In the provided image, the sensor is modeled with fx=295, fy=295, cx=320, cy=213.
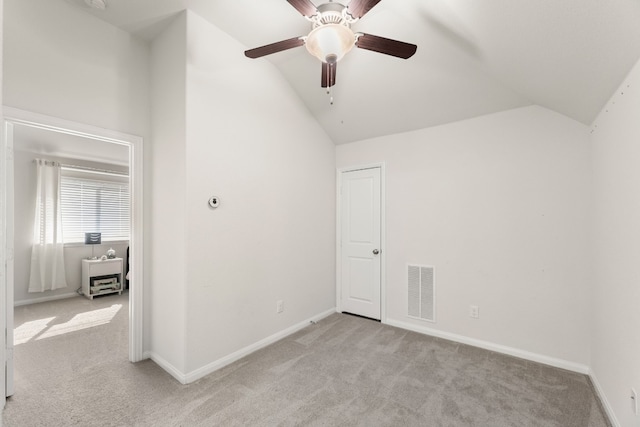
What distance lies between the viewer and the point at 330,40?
178 cm

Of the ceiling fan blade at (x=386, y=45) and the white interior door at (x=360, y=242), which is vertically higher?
the ceiling fan blade at (x=386, y=45)

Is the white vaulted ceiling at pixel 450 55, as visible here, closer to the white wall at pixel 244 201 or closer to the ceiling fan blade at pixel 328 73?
the white wall at pixel 244 201

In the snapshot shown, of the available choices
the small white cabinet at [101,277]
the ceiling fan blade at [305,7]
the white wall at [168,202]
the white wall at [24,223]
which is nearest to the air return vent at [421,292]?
the white wall at [168,202]

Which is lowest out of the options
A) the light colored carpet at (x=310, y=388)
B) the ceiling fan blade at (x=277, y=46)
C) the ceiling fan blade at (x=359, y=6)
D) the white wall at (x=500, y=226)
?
the light colored carpet at (x=310, y=388)

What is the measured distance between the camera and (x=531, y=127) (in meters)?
2.81

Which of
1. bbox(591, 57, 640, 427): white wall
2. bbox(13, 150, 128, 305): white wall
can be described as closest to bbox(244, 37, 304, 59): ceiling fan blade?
bbox(591, 57, 640, 427): white wall

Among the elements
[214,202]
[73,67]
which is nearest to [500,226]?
[214,202]

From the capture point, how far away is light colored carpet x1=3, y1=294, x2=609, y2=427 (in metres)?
2.01

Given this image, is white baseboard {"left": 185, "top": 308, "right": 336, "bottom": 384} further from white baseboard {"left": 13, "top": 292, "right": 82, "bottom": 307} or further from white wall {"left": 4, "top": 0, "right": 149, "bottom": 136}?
white baseboard {"left": 13, "top": 292, "right": 82, "bottom": 307}

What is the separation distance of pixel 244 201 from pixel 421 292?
7.35 ft

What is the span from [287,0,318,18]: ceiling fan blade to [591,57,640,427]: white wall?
186 cm

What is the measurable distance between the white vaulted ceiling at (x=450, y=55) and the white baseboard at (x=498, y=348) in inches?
83.6

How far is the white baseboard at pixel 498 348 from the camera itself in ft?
8.52

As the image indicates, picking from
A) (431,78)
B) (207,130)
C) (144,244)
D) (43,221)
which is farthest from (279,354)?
(43,221)
